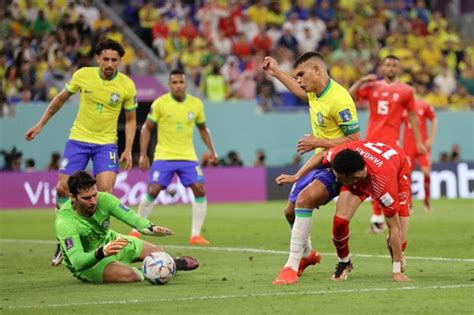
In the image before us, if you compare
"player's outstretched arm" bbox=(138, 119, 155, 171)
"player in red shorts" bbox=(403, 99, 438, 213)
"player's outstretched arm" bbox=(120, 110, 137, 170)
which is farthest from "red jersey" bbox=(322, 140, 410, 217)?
"player in red shorts" bbox=(403, 99, 438, 213)

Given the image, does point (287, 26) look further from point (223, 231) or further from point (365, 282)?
point (365, 282)

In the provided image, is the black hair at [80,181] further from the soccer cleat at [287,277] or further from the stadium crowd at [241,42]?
the stadium crowd at [241,42]

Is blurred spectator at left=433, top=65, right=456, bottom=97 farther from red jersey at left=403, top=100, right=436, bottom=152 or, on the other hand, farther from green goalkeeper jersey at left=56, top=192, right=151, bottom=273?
green goalkeeper jersey at left=56, top=192, right=151, bottom=273

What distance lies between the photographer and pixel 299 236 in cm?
1221

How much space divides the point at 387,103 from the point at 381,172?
24.6ft

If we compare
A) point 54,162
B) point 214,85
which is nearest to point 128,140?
point 54,162

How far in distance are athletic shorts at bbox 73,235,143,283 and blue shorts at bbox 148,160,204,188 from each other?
5926 mm

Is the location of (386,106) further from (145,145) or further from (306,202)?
(306,202)

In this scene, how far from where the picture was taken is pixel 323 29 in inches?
1403

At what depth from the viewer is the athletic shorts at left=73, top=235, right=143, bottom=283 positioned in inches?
494

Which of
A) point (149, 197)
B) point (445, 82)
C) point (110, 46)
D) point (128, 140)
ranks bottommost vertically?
point (149, 197)

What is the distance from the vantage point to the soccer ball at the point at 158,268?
12.2 m

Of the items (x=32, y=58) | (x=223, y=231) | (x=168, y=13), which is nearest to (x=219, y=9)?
(x=168, y=13)

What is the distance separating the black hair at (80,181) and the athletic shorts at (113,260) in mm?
793
